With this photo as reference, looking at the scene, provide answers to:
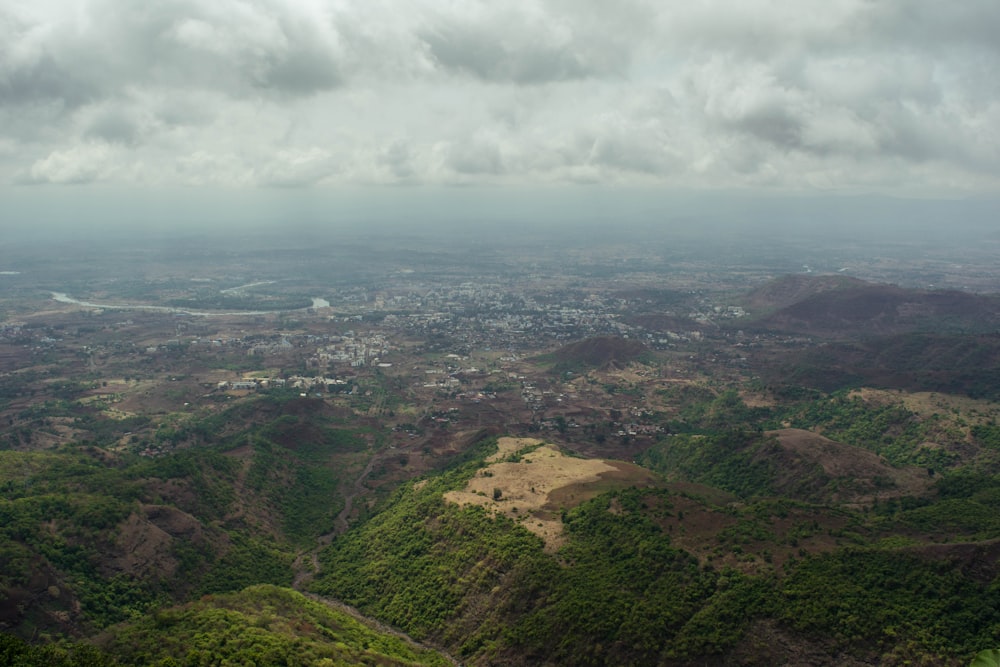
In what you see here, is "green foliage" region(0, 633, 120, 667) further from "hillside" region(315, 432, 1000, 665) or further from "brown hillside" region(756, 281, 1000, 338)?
"brown hillside" region(756, 281, 1000, 338)

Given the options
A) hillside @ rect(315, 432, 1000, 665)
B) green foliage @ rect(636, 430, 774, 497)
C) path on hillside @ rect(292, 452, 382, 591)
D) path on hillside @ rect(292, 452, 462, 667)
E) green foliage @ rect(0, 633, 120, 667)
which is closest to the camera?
green foliage @ rect(0, 633, 120, 667)

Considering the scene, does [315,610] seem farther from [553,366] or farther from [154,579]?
[553,366]

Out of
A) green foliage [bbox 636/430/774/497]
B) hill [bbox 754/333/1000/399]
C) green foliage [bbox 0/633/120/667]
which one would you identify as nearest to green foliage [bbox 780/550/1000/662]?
green foliage [bbox 636/430/774/497]

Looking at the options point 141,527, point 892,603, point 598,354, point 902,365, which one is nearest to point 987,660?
point 892,603

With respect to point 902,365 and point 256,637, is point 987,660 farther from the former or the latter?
point 902,365

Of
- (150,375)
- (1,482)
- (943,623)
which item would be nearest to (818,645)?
(943,623)

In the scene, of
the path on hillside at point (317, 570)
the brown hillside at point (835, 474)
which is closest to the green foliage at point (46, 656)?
the path on hillside at point (317, 570)

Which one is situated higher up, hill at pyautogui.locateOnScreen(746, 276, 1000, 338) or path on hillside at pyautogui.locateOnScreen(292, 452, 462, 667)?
hill at pyautogui.locateOnScreen(746, 276, 1000, 338)
